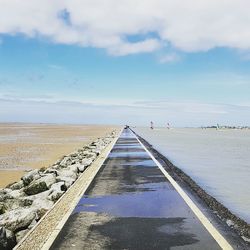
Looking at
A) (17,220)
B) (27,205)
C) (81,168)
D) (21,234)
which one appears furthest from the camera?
(81,168)

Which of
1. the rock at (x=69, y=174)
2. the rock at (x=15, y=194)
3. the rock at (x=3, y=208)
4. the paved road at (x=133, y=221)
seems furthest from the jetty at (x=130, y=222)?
the rock at (x=69, y=174)

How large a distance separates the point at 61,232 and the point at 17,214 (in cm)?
140

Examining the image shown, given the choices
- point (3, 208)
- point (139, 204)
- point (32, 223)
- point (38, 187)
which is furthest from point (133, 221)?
point (38, 187)

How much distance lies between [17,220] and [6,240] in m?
Result: 1.35

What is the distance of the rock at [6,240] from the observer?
7.15m

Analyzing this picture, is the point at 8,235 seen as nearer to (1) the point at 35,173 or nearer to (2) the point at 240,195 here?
(2) the point at 240,195

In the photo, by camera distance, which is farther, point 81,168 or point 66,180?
point 81,168

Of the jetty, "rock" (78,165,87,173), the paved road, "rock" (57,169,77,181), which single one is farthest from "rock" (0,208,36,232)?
"rock" (78,165,87,173)

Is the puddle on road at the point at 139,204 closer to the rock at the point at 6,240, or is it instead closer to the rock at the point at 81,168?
the rock at the point at 6,240

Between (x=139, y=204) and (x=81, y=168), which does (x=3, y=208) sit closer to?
(x=139, y=204)

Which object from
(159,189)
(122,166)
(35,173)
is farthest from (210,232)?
(122,166)

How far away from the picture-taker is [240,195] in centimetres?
1348

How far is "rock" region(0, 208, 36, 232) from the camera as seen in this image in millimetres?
8454

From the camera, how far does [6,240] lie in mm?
7277
